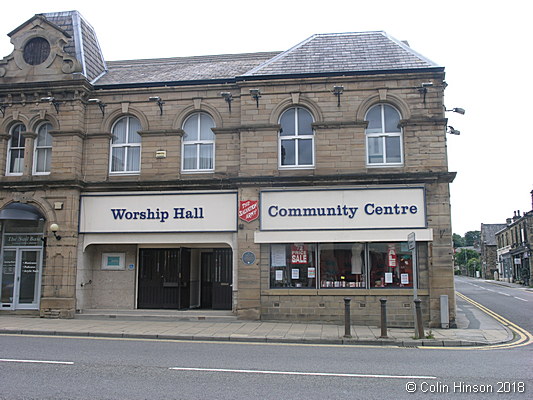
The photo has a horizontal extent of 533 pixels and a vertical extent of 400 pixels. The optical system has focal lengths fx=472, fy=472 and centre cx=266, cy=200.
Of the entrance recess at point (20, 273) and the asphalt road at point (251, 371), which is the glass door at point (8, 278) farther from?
the asphalt road at point (251, 371)

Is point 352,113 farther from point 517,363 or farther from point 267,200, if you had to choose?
point 517,363

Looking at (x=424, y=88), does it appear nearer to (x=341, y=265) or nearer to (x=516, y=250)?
(x=341, y=265)

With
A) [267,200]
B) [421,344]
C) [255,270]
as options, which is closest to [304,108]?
[267,200]

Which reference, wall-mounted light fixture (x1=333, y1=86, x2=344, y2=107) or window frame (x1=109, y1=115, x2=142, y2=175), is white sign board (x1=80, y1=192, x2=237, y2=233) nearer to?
window frame (x1=109, y1=115, x2=142, y2=175)

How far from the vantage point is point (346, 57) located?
54.4 ft

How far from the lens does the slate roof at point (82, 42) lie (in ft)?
57.6

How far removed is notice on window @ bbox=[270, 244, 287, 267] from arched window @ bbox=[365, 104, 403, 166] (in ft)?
13.2

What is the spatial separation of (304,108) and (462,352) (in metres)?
9.09

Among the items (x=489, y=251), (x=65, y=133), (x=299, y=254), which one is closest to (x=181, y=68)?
(x=65, y=133)

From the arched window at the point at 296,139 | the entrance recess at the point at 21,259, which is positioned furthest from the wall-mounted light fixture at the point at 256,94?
the entrance recess at the point at 21,259

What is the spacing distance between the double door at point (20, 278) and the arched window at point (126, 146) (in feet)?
13.5

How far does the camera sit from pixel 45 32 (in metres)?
17.3

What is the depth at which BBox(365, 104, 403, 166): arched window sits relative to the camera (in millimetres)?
15500

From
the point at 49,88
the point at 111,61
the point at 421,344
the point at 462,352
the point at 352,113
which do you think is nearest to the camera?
the point at 462,352
